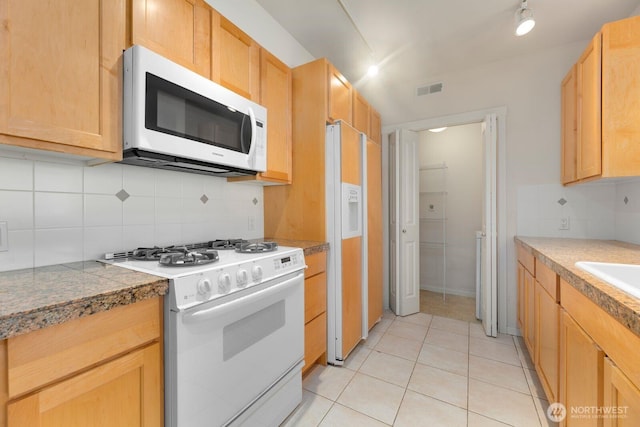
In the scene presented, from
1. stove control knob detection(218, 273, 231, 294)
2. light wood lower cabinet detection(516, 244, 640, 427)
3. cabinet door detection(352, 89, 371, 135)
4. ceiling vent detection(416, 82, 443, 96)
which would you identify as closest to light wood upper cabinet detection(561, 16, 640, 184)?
light wood lower cabinet detection(516, 244, 640, 427)

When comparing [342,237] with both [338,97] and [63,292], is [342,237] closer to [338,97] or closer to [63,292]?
[338,97]

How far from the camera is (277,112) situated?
6.33ft

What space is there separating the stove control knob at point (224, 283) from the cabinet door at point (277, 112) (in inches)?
34.5

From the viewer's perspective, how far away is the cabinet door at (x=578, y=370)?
3.01ft

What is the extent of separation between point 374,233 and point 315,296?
3.35 ft

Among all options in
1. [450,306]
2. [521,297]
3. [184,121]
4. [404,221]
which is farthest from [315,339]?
[450,306]

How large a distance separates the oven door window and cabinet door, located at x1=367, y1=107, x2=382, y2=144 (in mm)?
1593

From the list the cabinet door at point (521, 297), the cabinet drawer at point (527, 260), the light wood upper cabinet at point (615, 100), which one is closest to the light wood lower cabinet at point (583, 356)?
the cabinet drawer at point (527, 260)

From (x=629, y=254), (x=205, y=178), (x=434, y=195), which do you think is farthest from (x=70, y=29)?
(x=434, y=195)

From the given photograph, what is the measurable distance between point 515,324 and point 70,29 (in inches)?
142

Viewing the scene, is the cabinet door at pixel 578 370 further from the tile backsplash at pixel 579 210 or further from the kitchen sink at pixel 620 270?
the tile backsplash at pixel 579 210

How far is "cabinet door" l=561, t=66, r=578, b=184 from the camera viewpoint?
2.09 meters

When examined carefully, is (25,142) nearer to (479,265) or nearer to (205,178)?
(205,178)

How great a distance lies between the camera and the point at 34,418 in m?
0.67
